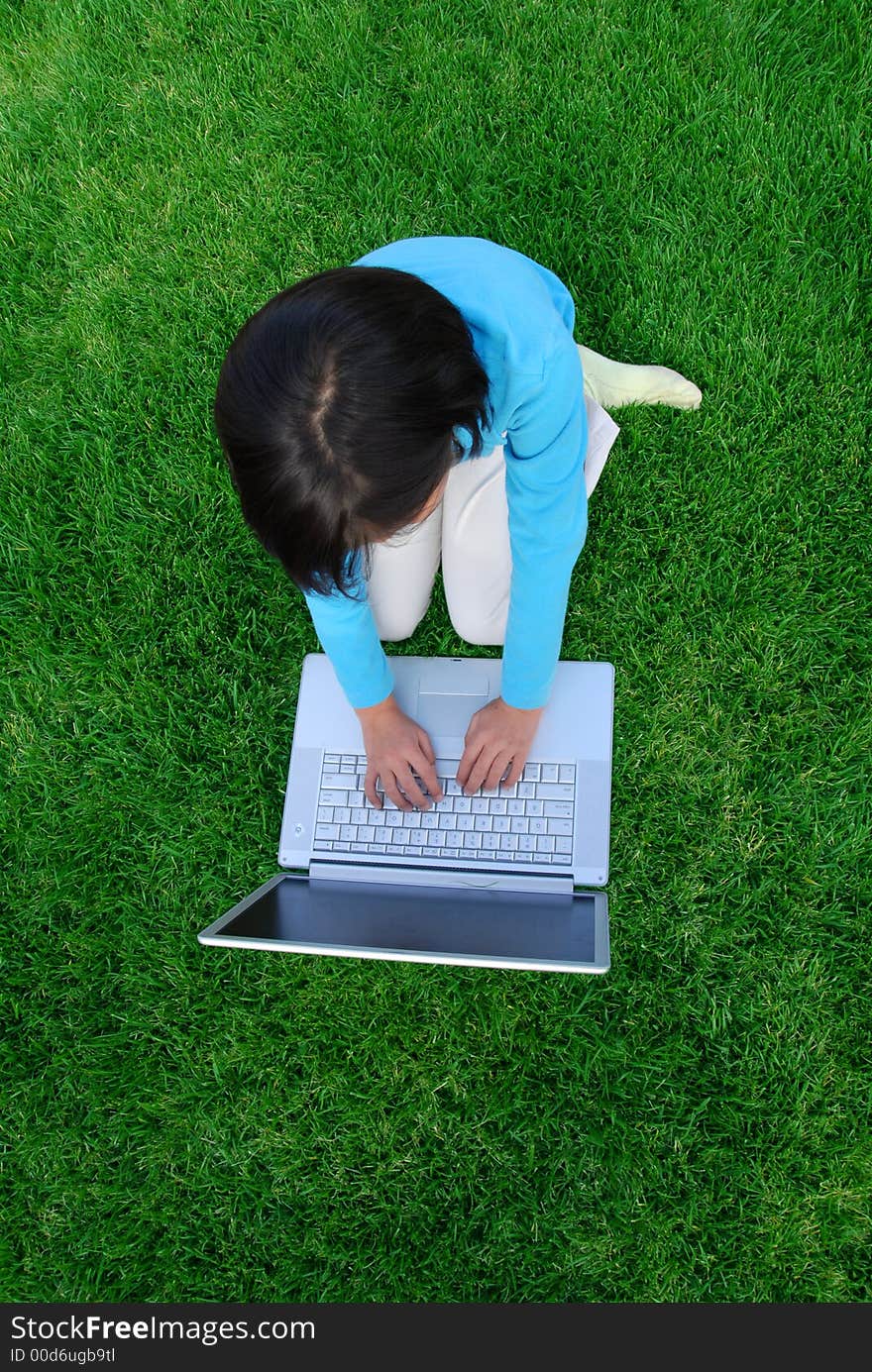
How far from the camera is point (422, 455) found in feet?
3.20

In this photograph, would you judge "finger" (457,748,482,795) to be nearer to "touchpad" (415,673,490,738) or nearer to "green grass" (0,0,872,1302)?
"touchpad" (415,673,490,738)

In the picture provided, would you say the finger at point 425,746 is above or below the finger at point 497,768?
above

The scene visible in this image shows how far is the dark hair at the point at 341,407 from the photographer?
0.94m

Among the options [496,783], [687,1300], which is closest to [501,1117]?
[687,1300]

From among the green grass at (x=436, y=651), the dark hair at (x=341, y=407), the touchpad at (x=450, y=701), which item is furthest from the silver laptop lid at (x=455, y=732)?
the dark hair at (x=341, y=407)

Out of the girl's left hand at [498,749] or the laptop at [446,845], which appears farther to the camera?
the girl's left hand at [498,749]

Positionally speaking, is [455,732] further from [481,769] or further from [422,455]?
[422,455]

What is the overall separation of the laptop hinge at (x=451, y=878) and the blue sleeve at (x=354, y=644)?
275 mm

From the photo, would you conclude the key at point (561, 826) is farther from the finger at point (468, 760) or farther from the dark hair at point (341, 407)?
the dark hair at point (341, 407)

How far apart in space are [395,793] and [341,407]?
81 centimetres

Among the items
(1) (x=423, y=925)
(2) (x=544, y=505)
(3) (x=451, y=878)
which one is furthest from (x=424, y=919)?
(2) (x=544, y=505)

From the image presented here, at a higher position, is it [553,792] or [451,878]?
[553,792]

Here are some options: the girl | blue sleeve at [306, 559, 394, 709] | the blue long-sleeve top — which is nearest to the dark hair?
the girl

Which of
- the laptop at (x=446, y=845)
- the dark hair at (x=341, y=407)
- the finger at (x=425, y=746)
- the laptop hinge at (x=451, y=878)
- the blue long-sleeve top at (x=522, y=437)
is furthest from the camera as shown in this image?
the finger at (x=425, y=746)
